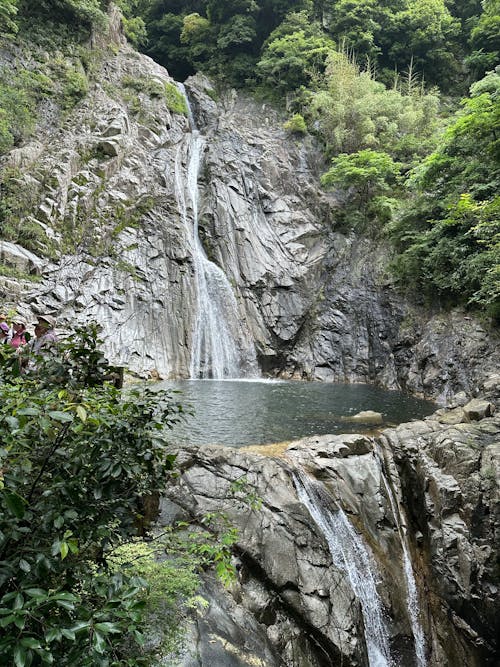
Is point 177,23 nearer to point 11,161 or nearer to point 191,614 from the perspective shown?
point 11,161

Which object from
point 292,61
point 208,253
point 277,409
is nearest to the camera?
point 277,409

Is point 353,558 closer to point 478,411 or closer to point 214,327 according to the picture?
point 478,411

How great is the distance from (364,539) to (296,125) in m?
27.9

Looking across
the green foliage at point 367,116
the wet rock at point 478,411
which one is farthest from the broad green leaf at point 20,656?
the green foliage at point 367,116

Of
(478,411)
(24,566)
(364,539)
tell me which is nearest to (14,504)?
(24,566)

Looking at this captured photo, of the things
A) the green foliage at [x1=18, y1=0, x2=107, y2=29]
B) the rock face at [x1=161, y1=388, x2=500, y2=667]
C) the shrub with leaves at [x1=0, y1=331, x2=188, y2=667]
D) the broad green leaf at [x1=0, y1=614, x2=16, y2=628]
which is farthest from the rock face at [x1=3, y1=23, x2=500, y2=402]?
the broad green leaf at [x1=0, y1=614, x2=16, y2=628]

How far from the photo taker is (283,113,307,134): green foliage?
27391 mm

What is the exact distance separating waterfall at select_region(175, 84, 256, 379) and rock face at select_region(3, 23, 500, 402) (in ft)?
1.31

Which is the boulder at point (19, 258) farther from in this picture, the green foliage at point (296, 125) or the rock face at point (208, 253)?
the green foliage at point (296, 125)

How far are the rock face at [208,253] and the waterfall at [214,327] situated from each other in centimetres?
40

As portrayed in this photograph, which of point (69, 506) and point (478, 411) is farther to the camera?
point (478, 411)

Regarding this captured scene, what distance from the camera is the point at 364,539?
618 cm

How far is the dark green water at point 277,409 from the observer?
8.70 meters

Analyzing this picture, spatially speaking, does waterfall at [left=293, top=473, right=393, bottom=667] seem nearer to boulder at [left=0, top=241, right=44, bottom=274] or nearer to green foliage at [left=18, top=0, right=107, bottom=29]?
boulder at [left=0, top=241, right=44, bottom=274]
